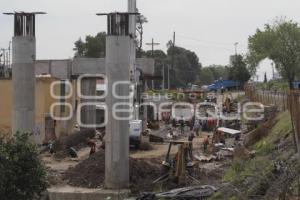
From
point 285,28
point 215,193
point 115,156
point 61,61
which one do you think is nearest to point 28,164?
point 215,193

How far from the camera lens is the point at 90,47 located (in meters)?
108

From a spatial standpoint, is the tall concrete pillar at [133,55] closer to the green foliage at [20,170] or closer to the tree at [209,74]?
the green foliage at [20,170]

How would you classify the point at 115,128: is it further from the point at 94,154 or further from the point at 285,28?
the point at 285,28

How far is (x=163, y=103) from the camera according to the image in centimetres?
6600

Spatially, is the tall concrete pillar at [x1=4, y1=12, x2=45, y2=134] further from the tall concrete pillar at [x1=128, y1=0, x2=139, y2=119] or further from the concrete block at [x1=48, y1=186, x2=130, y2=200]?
the tall concrete pillar at [x1=128, y1=0, x2=139, y2=119]

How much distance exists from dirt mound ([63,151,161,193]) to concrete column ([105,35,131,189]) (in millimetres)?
775

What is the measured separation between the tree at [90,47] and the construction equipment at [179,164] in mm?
78582

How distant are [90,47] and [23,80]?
77647mm

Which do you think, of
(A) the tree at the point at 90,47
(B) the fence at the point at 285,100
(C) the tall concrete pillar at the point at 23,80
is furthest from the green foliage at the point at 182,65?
(C) the tall concrete pillar at the point at 23,80

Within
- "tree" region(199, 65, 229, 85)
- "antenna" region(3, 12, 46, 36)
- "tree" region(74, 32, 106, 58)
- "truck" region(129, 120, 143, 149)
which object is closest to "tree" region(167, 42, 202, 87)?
"tree" region(199, 65, 229, 85)

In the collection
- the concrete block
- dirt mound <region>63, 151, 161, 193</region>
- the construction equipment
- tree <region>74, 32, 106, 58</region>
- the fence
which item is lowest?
the concrete block

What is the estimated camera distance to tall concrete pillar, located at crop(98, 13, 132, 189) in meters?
28.5

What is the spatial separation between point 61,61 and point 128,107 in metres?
27.4

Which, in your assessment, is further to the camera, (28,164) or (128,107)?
(128,107)
